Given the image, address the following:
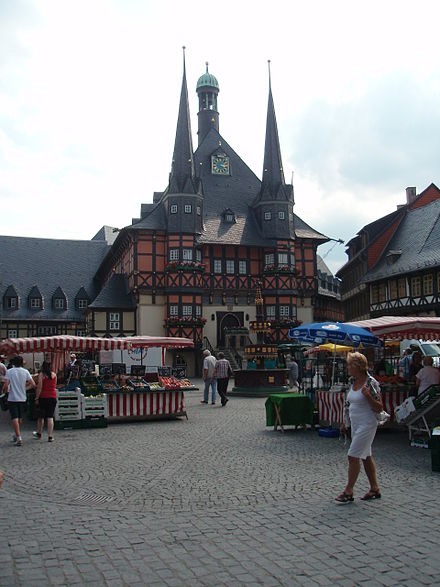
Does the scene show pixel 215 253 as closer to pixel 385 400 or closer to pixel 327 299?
pixel 327 299

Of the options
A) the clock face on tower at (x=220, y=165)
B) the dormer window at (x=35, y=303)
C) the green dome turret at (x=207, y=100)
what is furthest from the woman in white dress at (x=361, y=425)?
the green dome turret at (x=207, y=100)

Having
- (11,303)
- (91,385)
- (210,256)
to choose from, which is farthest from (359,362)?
(11,303)

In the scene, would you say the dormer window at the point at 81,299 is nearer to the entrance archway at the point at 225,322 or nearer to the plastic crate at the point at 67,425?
the entrance archway at the point at 225,322

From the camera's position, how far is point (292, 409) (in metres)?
14.7

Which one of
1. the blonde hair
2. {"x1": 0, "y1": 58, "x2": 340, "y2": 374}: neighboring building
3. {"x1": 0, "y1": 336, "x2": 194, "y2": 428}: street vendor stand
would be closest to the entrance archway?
{"x1": 0, "y1": 58, "x2": 340, "y2": 374}: neighboring building

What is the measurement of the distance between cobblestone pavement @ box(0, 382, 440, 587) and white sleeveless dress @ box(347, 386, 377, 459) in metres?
0.60

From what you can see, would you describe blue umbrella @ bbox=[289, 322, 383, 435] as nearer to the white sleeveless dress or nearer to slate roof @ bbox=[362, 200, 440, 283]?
the white sleeveless dress

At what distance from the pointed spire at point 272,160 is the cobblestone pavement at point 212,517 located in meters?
39.8

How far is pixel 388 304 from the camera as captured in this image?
142 feet

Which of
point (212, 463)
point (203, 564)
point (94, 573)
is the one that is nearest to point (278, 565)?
point (203, 564)

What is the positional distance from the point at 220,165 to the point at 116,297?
14.3 meters

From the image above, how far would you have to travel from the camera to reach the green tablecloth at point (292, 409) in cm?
1462

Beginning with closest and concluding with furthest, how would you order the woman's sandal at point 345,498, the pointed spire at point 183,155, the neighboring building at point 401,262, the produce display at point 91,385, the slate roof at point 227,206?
the woman's sandal at point 345,498, the produce display at point 91,385, the neighboring building at point 401,262, the pointed spire at point 183,155, the slate roof at point 227,206

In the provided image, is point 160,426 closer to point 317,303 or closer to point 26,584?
point 26,584
